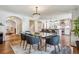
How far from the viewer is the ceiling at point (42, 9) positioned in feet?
8.71

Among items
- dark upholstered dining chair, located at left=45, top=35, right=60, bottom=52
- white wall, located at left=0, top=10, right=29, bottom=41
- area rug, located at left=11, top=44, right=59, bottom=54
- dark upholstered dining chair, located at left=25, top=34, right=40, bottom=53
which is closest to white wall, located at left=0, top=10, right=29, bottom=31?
white wall, located at left=0, top=10, right=29, bottom=41

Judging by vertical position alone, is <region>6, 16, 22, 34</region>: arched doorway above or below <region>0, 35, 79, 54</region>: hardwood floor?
above

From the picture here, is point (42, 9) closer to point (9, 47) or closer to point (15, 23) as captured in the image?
point (15, 23)

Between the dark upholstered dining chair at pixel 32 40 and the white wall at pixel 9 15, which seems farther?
the dark upholstered dining chair at pixel 32 40

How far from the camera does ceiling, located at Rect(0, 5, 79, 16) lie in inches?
105

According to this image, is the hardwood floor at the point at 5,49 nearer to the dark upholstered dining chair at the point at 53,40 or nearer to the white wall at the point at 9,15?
the white wall at the point at 9,15

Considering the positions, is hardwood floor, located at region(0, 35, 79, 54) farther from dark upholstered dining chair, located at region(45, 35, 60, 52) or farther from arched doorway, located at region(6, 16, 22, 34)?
dark upholstered dining chair, located at region(45, 35, 60, 52)

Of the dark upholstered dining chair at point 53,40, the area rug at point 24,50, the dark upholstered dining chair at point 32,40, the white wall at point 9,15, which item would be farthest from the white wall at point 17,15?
the dark upholstered dining chair at point 53,40

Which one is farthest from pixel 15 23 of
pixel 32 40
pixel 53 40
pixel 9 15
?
pixel 53 40

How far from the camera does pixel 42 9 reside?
270 centimetres
